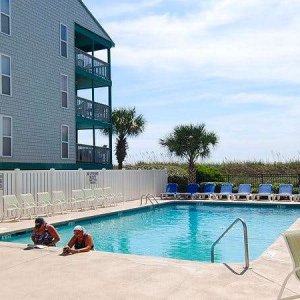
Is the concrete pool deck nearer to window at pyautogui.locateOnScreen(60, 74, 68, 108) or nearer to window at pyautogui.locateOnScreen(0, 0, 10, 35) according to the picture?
window at pyautogui.locateOnScreen(0, 0, 10, 35)

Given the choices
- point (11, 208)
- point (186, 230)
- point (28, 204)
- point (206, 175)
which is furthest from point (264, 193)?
point (11, 208)

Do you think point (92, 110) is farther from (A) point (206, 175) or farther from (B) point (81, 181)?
(A) point (206, 175)

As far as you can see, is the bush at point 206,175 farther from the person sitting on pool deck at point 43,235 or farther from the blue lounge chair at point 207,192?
the person sitting on pool deck at point 43,235

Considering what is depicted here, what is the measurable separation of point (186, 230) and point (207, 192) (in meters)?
10.1

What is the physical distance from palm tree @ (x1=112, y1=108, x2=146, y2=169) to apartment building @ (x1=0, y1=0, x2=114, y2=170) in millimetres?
5122

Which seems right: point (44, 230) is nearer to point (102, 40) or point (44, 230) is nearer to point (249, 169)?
point (102, 40)

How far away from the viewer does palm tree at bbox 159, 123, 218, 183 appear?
27938mm

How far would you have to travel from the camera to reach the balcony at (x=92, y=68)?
24.2 m

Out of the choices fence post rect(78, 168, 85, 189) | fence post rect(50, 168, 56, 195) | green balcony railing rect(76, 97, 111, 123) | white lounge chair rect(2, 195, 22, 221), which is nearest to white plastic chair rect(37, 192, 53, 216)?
fence post rect(50, 168, 56, 195)

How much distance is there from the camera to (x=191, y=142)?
28.0m

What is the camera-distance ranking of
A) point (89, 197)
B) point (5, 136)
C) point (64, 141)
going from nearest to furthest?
point (5, 136) → point (89, 197) → point (64, 141)

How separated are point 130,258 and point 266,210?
14.3 m

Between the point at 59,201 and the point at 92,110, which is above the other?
the point at 92,110

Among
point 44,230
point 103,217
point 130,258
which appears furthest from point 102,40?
point 130,258
